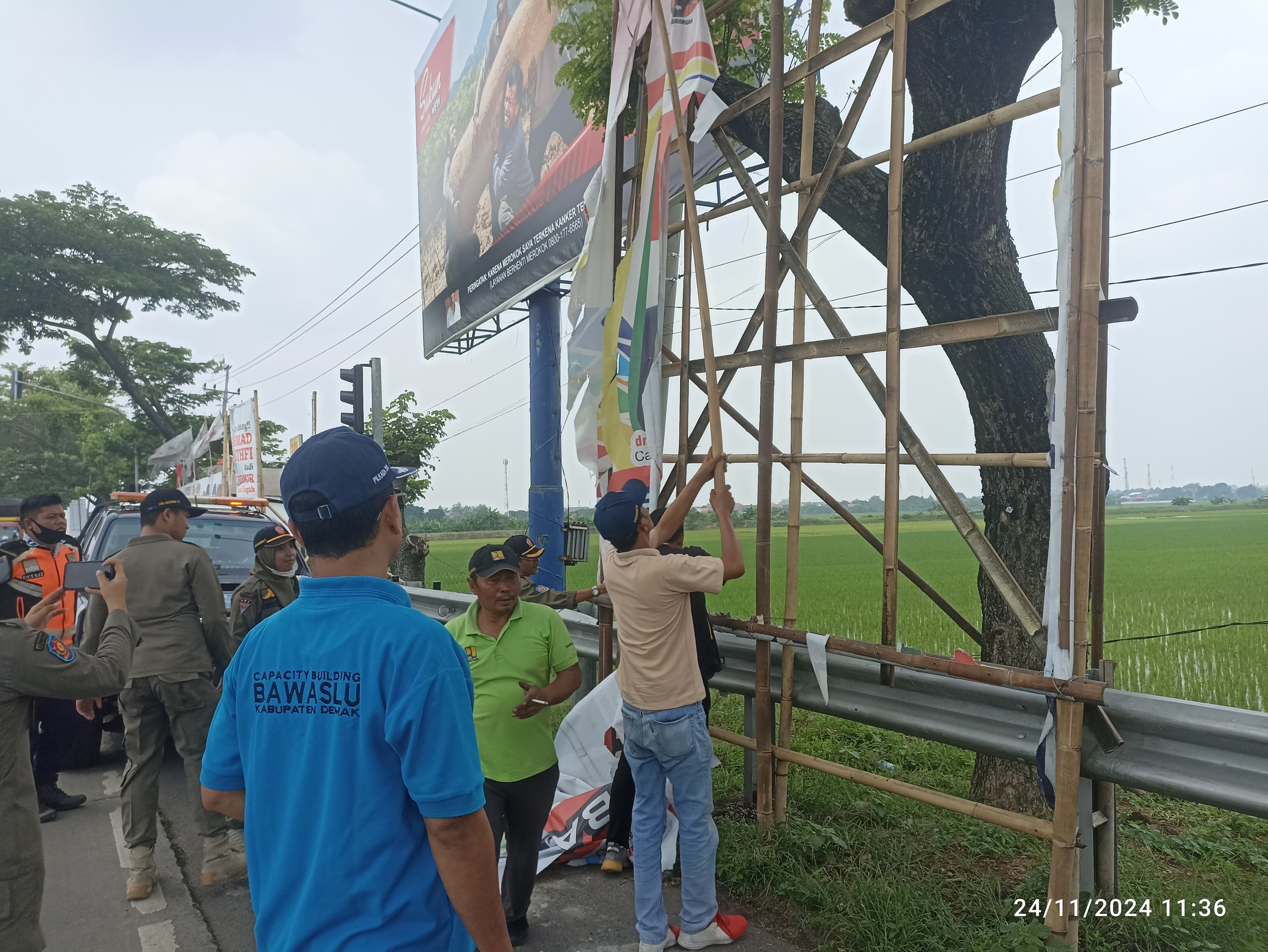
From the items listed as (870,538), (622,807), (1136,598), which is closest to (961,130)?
(870,538)

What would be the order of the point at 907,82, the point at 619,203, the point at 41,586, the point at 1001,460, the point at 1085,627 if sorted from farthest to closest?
the point at 41,586 < the point at 619,203 < the point at 907,82 < the point at 1001,460 < the point at 1085,627

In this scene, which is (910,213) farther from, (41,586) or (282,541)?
(41,586)

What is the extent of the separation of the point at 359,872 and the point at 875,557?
27.1m

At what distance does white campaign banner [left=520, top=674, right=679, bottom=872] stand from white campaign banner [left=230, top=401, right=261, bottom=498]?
37.0 feet

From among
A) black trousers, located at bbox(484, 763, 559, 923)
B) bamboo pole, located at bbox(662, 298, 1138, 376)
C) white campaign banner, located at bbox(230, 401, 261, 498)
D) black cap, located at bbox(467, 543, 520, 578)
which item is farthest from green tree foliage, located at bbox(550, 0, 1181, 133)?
white campaign banner, located at bbox(230, 401, 261, 498)

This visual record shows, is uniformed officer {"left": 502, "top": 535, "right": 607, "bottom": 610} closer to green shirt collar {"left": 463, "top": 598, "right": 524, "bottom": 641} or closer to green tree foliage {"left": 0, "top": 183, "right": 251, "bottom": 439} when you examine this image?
green shirt collar {"left": 463, "top": 598, "right": 524, "bottom": 641}

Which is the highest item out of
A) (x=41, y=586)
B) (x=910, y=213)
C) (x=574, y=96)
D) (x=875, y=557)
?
(x=574, y=96)

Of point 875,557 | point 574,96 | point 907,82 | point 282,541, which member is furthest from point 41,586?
point 875,557

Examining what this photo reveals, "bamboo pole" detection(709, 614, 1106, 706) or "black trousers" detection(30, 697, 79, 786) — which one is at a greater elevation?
"bamboo pole" detection(709, 614, 1106, 706)

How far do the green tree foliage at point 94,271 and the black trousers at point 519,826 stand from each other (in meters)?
32.7

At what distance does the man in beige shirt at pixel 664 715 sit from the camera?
3309 mm

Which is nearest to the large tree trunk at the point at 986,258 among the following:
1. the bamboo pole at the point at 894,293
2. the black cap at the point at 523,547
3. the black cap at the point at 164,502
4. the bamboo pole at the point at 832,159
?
the bamboo pole at the point at 832,159

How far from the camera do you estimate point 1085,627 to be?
9.20 ft

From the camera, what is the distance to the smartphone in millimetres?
3402
